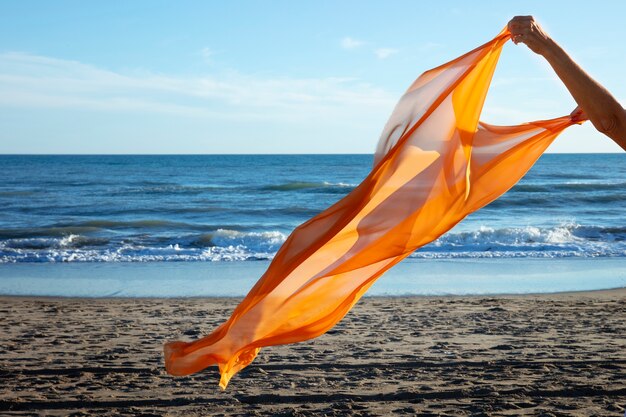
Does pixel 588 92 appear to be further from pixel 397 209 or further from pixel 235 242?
pixel 235 242

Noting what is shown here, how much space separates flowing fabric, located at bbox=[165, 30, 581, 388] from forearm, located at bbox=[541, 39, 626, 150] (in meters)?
1.20

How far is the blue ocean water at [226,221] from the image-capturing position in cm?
1847

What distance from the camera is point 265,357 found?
281 inches

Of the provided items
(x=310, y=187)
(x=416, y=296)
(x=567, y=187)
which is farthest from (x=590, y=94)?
(x=310, y=187)

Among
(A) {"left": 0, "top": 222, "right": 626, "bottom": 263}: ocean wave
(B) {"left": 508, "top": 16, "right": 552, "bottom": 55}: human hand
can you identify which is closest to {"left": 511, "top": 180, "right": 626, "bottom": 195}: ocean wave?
(A) {"left": 0, "top": 222, "right": 626, "bottom": 263}: ocean wave

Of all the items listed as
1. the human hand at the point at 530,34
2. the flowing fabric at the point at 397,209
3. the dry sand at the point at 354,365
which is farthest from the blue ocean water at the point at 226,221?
the human hand at the point at 530,34

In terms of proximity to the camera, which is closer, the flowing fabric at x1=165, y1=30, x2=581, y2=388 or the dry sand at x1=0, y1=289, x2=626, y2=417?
the flowing fabric at x1=165, y1=30, x2=581, y2=388

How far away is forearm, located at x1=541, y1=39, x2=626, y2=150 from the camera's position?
246 cm

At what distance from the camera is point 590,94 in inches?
97.3

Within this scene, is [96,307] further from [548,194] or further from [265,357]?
[548,194]

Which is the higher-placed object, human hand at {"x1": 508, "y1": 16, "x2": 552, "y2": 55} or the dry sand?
human hand at {"x1": 508, "y1": 16, "x2": 552, "y2": 55}

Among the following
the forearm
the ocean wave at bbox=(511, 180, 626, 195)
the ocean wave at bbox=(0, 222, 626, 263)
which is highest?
the forearm

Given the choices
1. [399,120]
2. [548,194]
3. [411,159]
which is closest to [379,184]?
[411,159]

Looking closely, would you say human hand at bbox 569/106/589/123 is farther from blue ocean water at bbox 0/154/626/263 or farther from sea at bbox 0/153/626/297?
blue ocean water at bbox 0/154/626/263
